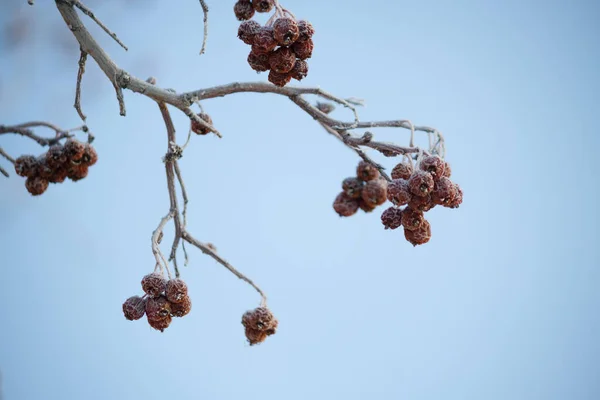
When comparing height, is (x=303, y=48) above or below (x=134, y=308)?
above

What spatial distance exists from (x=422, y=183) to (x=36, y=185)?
1.92m

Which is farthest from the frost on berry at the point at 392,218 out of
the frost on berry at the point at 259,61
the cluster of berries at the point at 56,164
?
the cluster of berries at the point at 56,164

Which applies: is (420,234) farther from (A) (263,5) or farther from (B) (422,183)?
(A) (263,5)

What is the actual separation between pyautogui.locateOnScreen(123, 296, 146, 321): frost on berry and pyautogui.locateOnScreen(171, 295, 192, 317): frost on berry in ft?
0.39

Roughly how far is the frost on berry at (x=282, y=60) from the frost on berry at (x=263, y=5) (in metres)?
0.39

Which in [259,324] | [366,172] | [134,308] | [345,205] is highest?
[366,172]

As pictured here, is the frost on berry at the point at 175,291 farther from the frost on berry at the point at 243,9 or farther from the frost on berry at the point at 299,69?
the frost on berry at the point at 243,9

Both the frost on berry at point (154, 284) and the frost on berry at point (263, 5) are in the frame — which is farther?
the frost on berry at point (263, 5)

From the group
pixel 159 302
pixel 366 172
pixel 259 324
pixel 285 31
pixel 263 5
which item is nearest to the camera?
pixel 285 31

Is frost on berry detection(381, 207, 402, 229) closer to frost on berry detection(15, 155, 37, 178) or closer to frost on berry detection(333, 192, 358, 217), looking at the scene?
frost on berry detection(333, 192, 358, 217)

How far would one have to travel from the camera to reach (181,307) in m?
2.42

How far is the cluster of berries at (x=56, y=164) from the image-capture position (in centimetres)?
303

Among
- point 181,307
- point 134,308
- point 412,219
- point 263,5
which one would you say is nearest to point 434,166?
point 412,219

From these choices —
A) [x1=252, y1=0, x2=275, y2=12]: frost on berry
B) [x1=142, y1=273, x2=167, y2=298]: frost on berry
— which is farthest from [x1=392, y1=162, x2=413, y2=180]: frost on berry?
[x1=142, y1=273, x2=167, y2=298]: frost on berry
